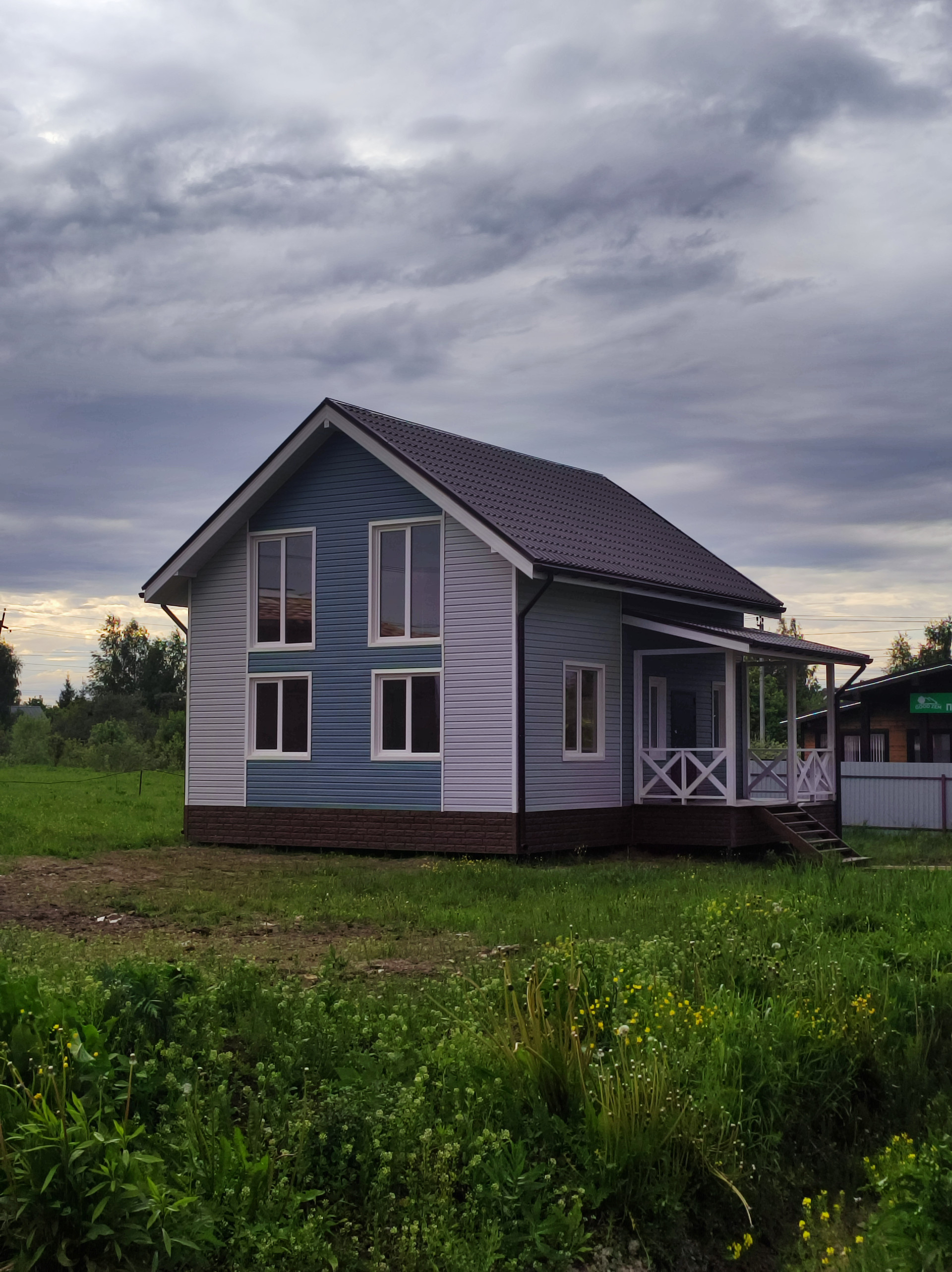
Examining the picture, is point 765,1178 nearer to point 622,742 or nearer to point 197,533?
point 622,742

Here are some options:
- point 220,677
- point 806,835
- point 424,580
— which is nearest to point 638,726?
point 806,835

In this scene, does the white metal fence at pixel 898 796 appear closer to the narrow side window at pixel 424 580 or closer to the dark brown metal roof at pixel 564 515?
the dark brown metal roof at pixel 564 515

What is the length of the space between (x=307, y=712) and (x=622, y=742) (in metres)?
5.56

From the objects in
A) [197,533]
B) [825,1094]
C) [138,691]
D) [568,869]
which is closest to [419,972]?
[825,1094]

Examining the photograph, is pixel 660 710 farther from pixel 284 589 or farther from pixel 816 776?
pixel 284 589

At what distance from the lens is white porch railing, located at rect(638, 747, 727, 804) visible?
894 inches

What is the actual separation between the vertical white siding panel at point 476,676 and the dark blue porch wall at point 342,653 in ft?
2.05

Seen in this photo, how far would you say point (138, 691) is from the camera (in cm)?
8781

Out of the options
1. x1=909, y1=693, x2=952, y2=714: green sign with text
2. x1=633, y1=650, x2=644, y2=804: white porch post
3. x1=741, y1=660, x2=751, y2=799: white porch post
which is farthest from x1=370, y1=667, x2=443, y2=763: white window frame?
x1=909, y1=693, x2=952, y2=714: green sign with text

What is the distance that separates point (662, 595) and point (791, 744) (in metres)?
3.56

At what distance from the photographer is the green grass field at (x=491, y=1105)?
574 cm

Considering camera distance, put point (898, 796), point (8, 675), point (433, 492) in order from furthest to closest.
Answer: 1. point (8, 675)
2. point (898, 796)
3. point (433, 492)

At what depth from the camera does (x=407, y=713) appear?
22.4 m

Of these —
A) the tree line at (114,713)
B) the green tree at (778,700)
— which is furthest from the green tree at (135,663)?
the green tree at (778,700)
